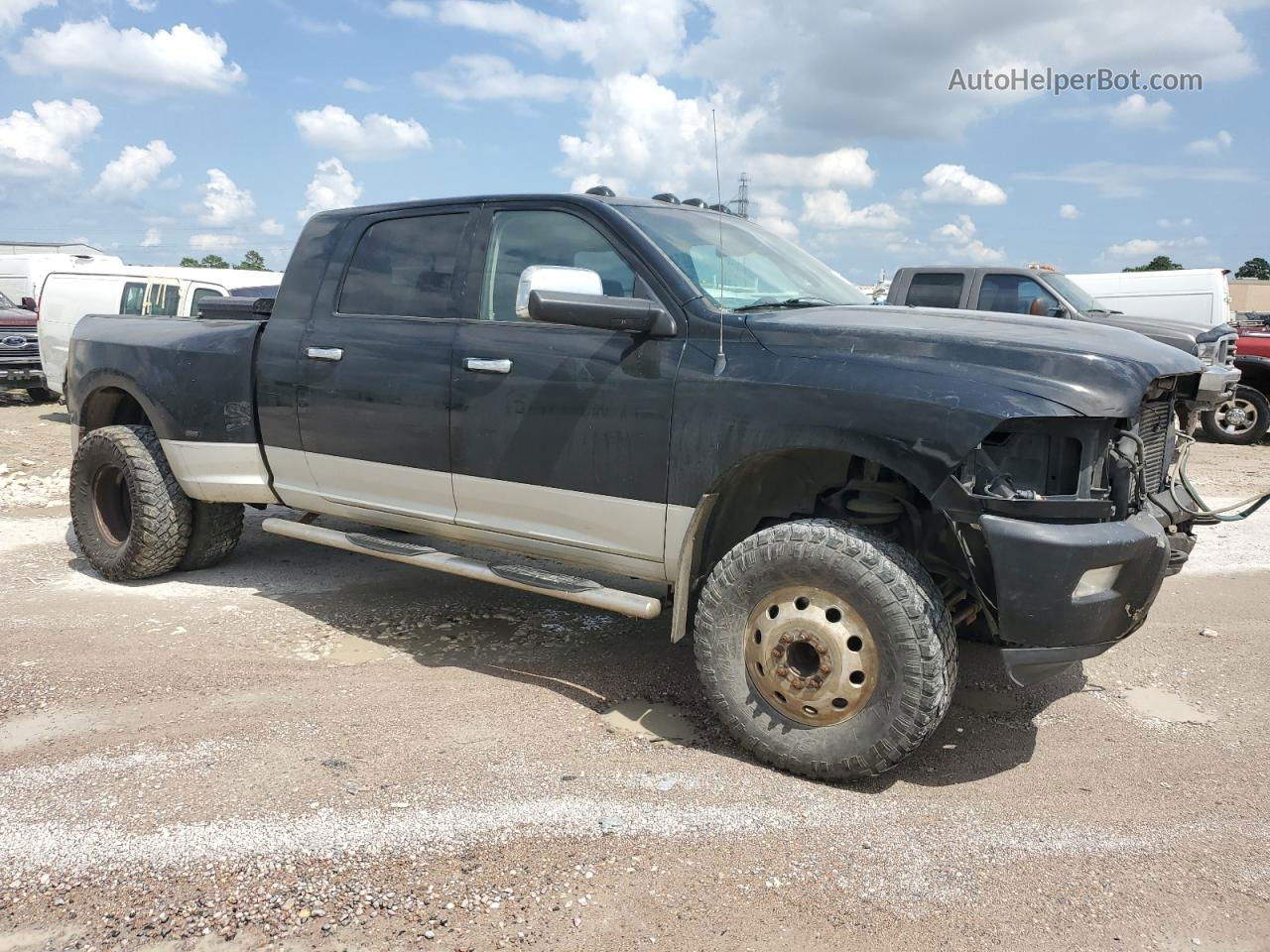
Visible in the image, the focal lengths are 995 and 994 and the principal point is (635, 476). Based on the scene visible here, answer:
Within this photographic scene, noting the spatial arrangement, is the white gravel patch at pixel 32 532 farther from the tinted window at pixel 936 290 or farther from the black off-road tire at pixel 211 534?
the tinted window at pixel 936 290

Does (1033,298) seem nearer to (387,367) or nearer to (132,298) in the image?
(387,367)

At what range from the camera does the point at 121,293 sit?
1270 cm

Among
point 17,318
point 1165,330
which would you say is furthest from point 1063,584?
point 17,318

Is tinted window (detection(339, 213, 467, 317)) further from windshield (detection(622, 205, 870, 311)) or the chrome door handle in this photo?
windshield (detection(622, 205, 870, 311))

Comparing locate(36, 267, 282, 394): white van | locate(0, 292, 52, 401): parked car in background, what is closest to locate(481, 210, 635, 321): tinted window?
locate(36, 267, 282, 394): white van

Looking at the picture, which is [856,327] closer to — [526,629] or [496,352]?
[496,352]

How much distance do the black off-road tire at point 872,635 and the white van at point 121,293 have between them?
9.94 metres

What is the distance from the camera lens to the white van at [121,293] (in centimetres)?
1214

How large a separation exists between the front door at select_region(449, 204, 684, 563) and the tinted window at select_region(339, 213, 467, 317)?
0.20 m

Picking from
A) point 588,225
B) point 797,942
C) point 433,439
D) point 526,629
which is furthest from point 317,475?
point 797,942

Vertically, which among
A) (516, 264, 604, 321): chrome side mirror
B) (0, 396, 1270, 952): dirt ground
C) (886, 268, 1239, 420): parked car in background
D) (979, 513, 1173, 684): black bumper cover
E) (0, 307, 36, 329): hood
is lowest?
(0, 396, 1270, 952): dirt ground

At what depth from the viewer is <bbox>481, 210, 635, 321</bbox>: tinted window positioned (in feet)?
13.0

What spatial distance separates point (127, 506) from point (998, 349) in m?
5.01

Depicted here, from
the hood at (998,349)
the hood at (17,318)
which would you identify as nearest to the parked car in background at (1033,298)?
the hood at (998,349)
